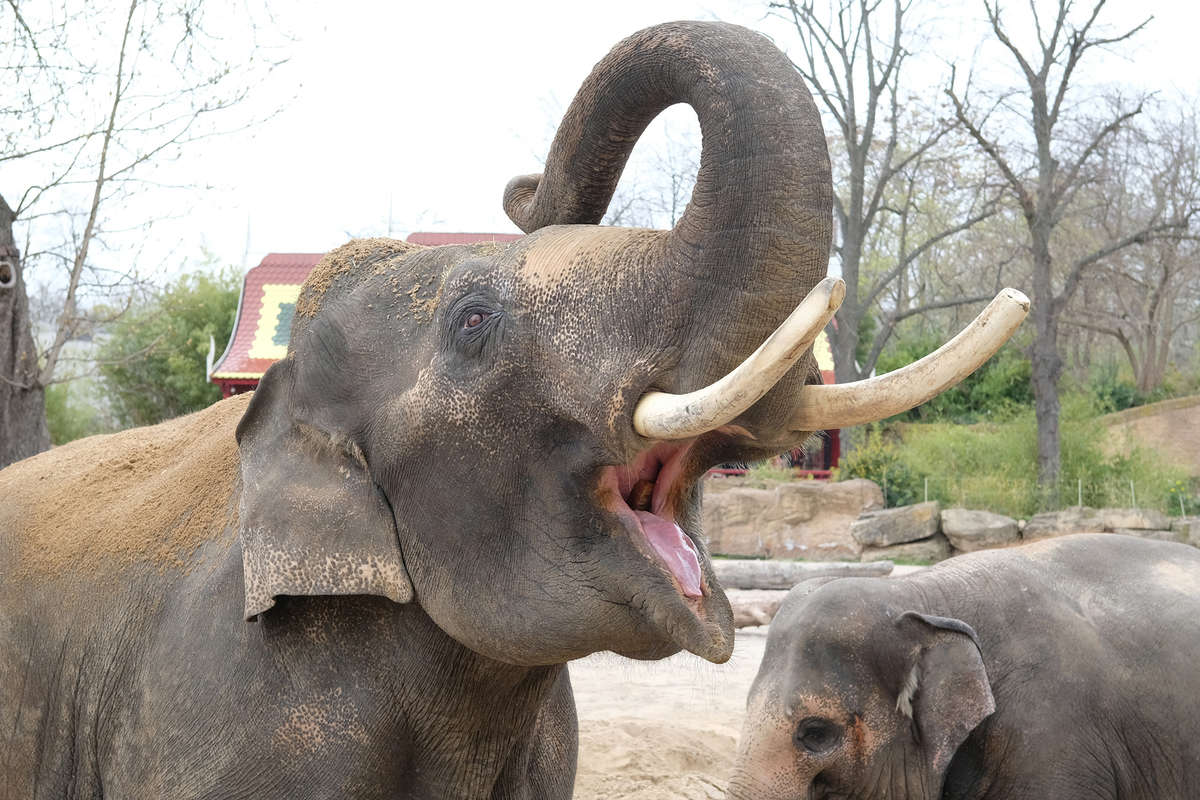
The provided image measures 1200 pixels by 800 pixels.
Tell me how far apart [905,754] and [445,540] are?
270cm

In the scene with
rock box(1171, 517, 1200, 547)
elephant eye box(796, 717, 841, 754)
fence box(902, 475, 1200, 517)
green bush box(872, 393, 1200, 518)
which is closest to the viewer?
elephant eye box(796, 717, 841, 754)

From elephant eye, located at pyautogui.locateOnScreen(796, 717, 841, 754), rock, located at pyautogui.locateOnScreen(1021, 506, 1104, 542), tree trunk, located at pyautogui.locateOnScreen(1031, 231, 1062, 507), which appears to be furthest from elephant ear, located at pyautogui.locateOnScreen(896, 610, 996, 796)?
tree trunk, located at pyautogui.locateOnScreen(1031, 231, 1062, 507)

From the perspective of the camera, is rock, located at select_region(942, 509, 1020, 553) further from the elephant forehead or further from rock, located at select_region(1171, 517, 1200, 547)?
the elephant forehead

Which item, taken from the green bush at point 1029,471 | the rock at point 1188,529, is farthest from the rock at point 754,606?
the green bush at point 1029,471

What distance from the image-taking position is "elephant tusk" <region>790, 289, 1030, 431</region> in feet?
5.38

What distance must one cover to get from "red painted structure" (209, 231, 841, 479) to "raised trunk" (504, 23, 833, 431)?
20010 millimetres

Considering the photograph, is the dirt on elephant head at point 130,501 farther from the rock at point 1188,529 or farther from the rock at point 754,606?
the rock at point 1188,529

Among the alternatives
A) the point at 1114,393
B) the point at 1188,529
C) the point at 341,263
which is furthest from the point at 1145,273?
the point at 341,263

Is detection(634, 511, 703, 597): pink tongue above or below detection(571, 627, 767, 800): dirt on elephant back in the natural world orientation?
above

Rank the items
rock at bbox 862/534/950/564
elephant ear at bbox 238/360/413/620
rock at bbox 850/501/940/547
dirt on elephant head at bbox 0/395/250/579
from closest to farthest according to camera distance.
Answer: elephant ear at bbox 238/360/413/620, dirt on elephant head at bbox 0/395/250/579, rock at bbox 862/534/950/564, rock at bbox 850/501/940/547

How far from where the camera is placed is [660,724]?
287 inches

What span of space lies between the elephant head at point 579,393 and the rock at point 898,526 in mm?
16148

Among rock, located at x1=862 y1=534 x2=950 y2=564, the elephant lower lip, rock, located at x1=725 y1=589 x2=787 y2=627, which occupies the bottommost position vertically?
rock, located at x1=862 y1=534 x2=950 y2=564

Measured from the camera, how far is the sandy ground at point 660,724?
587cm
